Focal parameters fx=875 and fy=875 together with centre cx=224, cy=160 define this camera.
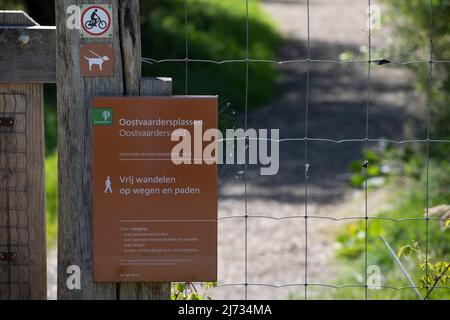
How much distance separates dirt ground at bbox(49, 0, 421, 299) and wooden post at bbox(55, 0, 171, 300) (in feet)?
2.00

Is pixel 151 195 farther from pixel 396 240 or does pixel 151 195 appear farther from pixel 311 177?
pixel 311 177

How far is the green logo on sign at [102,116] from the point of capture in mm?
3107

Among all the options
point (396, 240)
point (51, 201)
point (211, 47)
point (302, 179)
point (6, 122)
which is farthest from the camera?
point (211, 47)

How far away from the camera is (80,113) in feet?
10.3

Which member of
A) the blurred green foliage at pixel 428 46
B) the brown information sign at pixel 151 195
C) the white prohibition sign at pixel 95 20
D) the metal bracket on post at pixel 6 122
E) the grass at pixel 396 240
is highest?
the blurred green foliage at pixel 428 46

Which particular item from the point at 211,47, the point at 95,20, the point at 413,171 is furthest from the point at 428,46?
the point at 211,47

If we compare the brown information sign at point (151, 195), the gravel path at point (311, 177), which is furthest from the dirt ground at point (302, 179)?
the brown information sign at point (151, 195)

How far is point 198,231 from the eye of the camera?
3172 mm

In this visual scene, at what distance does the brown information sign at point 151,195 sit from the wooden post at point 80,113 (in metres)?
0.06

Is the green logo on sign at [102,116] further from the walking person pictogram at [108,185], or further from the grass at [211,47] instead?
the grass at [211,47]

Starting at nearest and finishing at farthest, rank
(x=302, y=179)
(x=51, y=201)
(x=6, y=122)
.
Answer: (x=6, y=122)
(x=51, y=201)
(x=302, y=179)

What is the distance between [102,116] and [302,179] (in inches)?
244

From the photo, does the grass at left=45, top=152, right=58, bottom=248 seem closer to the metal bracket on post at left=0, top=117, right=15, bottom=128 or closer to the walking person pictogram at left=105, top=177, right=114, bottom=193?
the metal bracket on post at left=0, top=117, right=15, bottom=128

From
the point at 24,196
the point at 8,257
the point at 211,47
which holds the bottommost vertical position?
the point at 8,257
